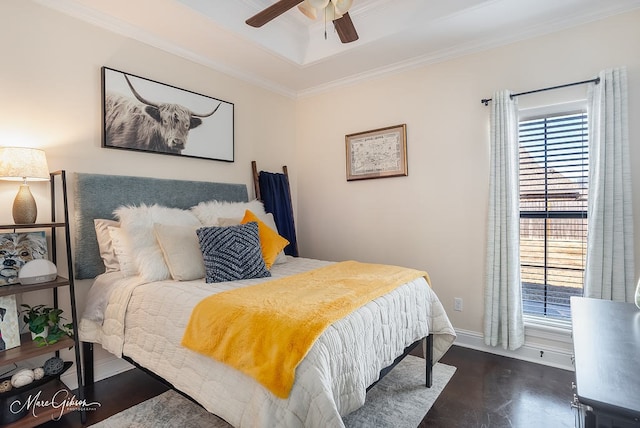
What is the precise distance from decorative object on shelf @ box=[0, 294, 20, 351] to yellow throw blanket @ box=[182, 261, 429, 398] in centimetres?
106

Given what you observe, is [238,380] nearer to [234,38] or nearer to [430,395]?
[430,395]

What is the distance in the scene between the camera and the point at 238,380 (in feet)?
4.54

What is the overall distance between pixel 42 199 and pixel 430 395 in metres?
2.81

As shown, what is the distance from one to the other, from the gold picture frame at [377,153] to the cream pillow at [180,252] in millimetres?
1940

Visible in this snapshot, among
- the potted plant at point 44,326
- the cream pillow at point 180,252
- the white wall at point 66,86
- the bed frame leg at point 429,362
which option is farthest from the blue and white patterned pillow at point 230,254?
the bed frame leg at point 429,362

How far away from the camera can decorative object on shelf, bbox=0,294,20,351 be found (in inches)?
71.7

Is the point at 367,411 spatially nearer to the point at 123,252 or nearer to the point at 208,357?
the point at 208,357

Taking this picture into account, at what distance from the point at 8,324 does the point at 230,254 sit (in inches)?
48.3

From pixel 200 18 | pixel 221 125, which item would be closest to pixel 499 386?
pixel 221 125

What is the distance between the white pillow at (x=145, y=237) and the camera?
2111 mm

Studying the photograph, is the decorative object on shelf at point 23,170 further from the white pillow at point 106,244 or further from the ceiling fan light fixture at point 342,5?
the ceiling fan light fixture at point 342,5

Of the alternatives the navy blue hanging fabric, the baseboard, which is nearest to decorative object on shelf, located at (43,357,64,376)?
the navy blue hanging fabric

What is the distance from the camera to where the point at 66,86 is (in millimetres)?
2307

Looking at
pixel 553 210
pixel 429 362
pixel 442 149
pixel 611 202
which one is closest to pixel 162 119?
pixel 442 149
